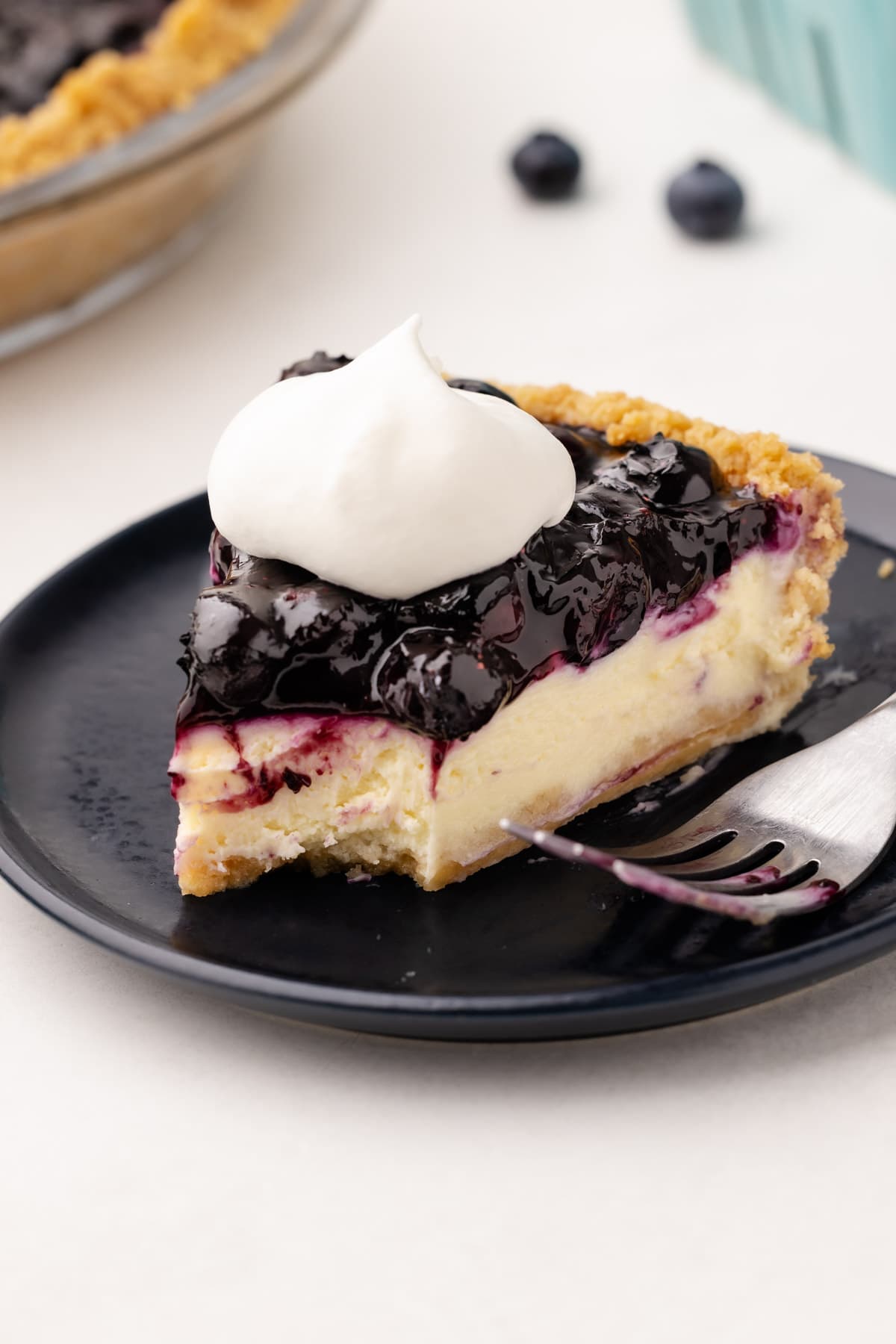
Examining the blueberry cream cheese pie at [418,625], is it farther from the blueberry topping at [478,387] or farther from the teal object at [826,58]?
the teal object at [826,58]

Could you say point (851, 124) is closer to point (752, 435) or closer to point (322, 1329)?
point (752, 435)

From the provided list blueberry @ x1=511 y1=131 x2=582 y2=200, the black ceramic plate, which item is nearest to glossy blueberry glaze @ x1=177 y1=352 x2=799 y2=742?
the black ceramic plate

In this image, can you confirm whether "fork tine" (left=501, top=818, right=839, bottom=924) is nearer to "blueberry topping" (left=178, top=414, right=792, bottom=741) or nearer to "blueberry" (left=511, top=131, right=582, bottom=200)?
"blueberry topping" (left=178, top=414, right=792, bottom=741)

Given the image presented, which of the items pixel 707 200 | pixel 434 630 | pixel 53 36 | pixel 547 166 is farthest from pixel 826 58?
pixel 434 630

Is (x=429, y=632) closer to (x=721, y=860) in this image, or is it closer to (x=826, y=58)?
(x=721, y=860)

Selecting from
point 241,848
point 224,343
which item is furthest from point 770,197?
point 241,848
